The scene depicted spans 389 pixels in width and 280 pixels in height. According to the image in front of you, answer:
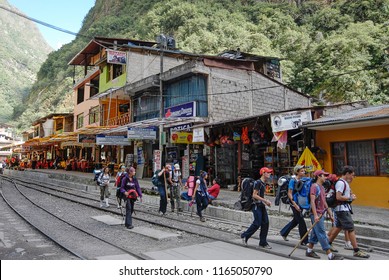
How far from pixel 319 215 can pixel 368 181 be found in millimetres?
6690

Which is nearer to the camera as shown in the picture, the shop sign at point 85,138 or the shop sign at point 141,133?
the shop sign at point 141,133

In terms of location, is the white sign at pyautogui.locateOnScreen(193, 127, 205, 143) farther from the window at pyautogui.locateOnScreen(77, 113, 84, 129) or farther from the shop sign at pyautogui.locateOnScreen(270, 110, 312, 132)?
the window at pyautogui.locateOnScreen(77, 113, 84, 129)

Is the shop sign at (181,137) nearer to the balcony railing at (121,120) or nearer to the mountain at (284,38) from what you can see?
the mountain at (284,38)

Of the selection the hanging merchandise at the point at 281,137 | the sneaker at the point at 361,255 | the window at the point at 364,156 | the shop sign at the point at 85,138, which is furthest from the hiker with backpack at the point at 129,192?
the shop sign at the point at 85,138

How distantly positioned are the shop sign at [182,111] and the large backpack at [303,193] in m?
12.3

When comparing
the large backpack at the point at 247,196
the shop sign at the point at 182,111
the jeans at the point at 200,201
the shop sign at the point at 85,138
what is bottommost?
the jeans at the point at 200,201

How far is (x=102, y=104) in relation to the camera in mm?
29047

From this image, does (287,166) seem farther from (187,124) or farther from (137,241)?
(137,241)

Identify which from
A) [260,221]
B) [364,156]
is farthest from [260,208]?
[364,156]

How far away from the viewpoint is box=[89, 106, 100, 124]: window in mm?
30661

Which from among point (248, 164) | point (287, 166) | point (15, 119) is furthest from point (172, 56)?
point (15, 119)

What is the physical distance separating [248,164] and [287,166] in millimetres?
2549

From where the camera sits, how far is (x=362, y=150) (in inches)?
470

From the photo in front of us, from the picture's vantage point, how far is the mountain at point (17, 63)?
299 feet
